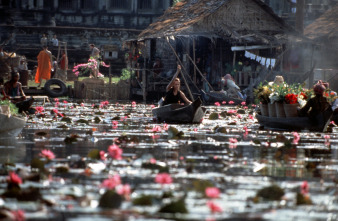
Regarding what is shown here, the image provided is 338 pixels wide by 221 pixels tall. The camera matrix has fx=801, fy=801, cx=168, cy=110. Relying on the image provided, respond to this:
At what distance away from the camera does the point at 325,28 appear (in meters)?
37.8

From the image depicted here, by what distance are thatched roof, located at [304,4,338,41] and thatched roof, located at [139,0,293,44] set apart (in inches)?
154

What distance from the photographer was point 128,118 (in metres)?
20.4

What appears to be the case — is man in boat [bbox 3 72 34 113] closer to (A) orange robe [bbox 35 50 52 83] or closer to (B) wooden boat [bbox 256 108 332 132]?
(B) wooden boat [bbox 256 108 332 132]

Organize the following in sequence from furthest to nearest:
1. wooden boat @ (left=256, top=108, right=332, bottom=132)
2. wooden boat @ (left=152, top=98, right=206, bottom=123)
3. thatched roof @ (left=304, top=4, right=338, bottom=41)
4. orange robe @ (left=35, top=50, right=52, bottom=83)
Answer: thatched roof @ (left=304, top=4, right=338, bottom=41), orange robe @ (left=35, top=50, right=52, bottom=83), wooden boat @ (left=152, top=98, right=206, bottom=123), wooden boat @ (left=256, top=108, right=332, bottom=132)

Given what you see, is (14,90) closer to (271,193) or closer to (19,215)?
(271,193)

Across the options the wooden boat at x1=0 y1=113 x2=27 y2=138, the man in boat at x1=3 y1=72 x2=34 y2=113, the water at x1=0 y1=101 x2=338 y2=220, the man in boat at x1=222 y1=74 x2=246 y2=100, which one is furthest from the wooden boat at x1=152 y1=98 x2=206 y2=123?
the man in boat at x1=222 y1=74 x2=246 y2=100

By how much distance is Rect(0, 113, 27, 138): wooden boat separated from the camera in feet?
42.7

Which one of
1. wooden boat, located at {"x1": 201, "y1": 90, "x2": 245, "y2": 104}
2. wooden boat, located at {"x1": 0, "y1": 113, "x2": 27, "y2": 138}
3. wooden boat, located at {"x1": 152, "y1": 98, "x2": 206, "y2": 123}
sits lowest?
wooden boat, located at {"x1": 201, "y1": 90, "x2": 245, "y2": 104}

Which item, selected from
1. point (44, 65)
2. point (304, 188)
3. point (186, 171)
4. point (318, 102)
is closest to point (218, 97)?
point (44, 65)

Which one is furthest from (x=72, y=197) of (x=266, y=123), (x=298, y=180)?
(x=266, y=123)

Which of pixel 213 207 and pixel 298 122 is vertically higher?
pixel 213 207

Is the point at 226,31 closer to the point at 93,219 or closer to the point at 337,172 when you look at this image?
the point at 337,172

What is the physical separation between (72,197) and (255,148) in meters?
5.94

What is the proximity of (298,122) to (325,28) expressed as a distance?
21672 millimetres
